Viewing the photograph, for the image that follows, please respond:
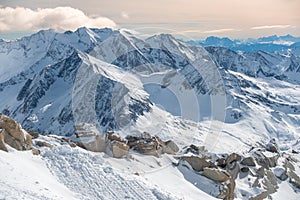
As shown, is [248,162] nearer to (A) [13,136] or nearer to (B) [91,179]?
(B) [91,179]

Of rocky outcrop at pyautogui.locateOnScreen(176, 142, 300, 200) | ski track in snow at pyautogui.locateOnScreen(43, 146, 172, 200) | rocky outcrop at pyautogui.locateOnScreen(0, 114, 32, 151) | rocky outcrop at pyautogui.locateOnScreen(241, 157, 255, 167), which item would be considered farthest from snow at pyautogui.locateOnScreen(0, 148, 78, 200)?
rocky outcrop at pyautogui.locateOnScreen(241, 157, 255, 167)

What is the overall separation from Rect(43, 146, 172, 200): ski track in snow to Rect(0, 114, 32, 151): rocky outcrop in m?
3.39

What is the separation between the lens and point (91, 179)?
36750 mm

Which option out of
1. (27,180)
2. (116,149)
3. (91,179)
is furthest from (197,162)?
(27,180)

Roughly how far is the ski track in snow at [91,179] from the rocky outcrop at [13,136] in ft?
11.1

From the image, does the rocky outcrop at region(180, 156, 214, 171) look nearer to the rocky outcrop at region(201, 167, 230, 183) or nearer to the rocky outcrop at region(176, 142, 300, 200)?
the rocky outcrop at region(176, 142, 300, 200)

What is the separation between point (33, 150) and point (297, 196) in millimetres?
50219

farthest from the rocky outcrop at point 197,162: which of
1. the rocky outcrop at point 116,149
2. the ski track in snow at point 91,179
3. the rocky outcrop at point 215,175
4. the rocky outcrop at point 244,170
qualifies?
the ski track in snow at point 91,179

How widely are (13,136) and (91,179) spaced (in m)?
11.7

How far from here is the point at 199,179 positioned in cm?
5444

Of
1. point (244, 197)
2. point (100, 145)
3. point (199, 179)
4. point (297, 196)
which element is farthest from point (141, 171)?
point (297, 196)

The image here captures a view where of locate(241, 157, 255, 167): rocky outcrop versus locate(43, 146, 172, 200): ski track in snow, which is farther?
locate(241, 157, 255, 167): rocky outcrop

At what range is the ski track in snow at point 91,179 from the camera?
3523cm

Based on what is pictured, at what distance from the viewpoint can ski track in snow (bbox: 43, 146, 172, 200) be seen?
35234 millimetres
